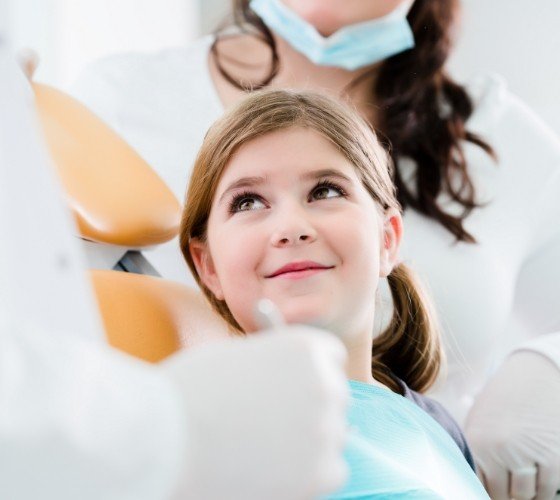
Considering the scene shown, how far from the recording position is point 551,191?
1821mm

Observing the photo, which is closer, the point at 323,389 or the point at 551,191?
the point at 323,389

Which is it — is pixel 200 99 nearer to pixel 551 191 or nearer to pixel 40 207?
pixel 551 191

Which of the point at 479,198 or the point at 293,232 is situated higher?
the point at 293,232

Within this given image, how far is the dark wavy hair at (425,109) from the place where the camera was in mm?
1733

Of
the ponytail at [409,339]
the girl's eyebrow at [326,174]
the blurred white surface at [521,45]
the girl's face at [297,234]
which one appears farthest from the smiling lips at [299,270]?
the blurred white surface at [521,45]

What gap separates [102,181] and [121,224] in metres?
0.06

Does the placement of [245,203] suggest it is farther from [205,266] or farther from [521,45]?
[521,45]

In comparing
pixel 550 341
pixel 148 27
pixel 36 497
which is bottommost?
pixel 148 27

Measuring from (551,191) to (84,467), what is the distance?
4.68 feet

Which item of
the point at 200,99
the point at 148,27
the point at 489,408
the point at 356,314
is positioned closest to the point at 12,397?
the point at 356,314

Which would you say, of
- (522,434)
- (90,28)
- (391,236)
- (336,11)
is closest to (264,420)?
(391,236)

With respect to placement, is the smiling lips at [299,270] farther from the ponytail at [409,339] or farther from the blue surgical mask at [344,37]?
the blue surgical mask at [344,37]

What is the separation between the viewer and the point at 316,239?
1089mm

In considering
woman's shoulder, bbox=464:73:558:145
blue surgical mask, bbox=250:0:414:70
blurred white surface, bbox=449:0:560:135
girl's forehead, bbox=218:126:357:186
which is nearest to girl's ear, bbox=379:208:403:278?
girl's forehead, bbox=218:126:357:186
